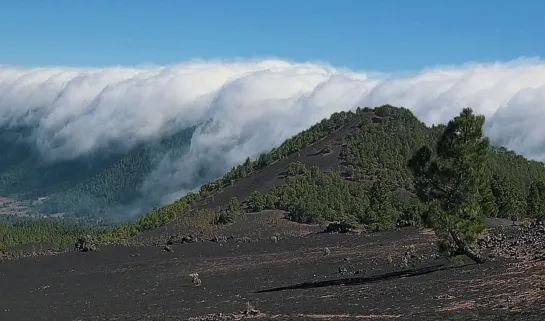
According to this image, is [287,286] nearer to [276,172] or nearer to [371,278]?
[371,278]

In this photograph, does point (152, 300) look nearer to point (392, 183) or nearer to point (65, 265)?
point (65, 265)

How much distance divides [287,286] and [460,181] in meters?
12.3

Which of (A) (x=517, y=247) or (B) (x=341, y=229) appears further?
(B) (x=341, y=229)

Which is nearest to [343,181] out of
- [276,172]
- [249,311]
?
[276,172]

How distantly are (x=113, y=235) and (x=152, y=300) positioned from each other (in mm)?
104339

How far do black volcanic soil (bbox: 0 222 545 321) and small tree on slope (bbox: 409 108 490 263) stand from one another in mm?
1960

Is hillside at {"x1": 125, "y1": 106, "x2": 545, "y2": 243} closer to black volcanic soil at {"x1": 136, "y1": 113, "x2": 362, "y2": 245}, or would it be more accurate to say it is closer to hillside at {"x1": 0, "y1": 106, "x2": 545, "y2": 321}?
black volcanic soil at {"x1": 136, "y1": 113, "x2": 362, "y2": 245}

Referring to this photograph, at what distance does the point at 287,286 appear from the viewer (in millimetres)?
41469

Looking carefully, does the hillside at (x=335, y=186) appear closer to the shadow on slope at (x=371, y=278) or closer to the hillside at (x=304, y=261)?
the hillside at (x=304, y=261)

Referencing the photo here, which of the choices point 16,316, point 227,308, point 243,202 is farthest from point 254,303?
point 243,202

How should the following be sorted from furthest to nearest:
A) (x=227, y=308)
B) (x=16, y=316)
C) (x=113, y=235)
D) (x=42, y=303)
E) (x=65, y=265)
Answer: (x=113, y=235) → (x=65, y=265) → (x=42, y=303) → (x=16, y=316) → (x=227, y=308)

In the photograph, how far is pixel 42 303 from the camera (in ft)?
157

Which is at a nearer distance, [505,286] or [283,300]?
[505,286]

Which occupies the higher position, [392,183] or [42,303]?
[392,183]
